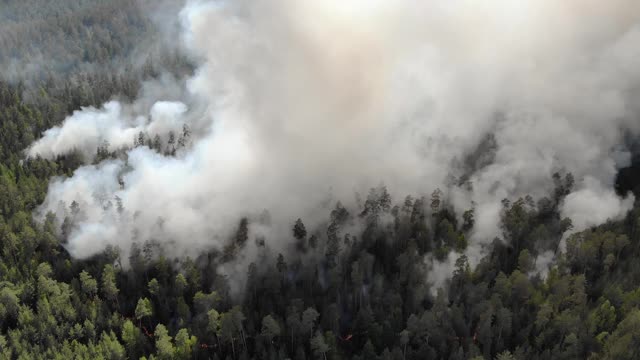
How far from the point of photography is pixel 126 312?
136 metres

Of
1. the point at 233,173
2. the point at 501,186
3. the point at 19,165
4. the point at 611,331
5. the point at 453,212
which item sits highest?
the point at 19,165

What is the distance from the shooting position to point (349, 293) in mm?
133750

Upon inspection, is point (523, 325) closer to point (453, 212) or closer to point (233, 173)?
point (453, 212)

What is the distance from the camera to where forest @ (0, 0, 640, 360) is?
115438 mm

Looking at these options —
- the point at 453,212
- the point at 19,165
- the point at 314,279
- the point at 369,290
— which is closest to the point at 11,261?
the point at 19,165

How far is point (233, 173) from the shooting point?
18888 cm

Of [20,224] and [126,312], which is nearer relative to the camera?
[126,312]

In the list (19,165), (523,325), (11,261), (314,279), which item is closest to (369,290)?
(314,279)

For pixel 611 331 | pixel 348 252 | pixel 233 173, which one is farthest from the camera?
pixel 233 173

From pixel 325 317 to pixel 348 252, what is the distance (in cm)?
2475

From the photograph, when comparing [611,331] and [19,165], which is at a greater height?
[19,165]

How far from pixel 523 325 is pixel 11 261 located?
120283mm

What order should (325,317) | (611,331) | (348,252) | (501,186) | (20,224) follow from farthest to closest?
(501,186)
(20,224)
(348,252)
(325,317)
(611,331)

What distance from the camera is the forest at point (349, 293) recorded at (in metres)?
115
